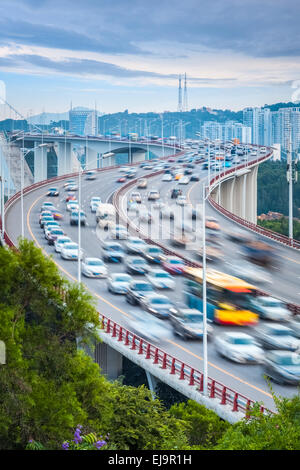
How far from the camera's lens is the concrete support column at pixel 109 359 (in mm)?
34469

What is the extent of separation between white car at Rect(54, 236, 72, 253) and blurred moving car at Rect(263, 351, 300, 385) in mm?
26947

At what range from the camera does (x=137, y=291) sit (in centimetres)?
3969

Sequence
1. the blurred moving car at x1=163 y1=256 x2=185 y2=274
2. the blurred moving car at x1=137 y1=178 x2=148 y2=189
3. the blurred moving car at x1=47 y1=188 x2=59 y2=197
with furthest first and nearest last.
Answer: the blurred moving car at x1=137 y1=178 x2=148 y2=189
the blurred moving car at x1=47 y1=188 x2=59 y2=197
the blurred moving car at x1=163 y1=256 x2=185 y2=274

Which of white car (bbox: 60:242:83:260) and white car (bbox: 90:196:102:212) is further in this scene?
white car (bbox: 90:196:102:212)

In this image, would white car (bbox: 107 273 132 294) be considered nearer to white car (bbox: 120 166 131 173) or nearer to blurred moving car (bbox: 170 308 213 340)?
blurred moving car (bbox: 170 308 213 340)

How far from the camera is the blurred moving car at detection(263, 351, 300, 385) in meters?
27.0

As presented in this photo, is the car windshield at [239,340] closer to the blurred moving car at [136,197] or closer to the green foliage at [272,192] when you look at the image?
the blurred moving car at [136,197]

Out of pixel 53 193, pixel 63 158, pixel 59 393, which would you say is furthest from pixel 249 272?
pixel 63 158

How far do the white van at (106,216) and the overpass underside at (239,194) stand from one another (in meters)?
25.3

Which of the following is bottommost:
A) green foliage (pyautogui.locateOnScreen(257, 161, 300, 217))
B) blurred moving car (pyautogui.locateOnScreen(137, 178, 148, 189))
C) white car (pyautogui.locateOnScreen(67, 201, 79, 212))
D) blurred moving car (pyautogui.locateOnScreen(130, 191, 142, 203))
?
green foliage (pyautogui.locateOnScreen(257, 161, 300, 217))

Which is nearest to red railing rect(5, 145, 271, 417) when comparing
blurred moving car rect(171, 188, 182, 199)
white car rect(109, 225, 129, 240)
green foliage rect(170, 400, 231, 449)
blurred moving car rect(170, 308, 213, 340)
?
green foliage rect(170, 400, 231, 449)

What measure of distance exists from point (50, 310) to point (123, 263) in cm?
3062

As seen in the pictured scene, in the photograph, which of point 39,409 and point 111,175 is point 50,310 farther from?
point 111,175

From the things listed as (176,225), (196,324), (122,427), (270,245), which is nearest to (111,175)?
(176,225)
